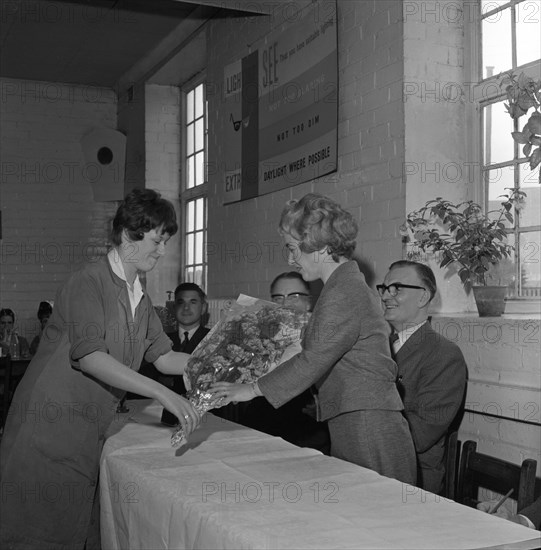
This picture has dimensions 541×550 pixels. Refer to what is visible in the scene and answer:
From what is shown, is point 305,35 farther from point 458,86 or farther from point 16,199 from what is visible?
point 16,199

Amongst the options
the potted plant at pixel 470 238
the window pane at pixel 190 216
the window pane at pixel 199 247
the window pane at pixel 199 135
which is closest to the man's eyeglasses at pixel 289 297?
the potted plant at pixel 470 238

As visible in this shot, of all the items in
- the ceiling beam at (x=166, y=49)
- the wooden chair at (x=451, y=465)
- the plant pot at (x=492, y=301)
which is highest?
the ceiling beam at (x=166, y=49)

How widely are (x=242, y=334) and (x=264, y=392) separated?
186mm

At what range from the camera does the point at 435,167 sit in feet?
12.3

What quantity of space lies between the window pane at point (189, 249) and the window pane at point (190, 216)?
0.27 ft

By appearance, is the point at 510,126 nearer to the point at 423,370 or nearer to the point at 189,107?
the point at 423,370

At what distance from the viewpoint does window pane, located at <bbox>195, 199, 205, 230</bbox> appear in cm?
748

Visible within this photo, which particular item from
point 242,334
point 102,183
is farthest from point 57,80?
point 242,334

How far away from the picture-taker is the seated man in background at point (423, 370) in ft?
9.39

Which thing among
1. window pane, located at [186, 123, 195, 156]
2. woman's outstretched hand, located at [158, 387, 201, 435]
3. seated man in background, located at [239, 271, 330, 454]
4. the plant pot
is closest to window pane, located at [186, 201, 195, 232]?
window pane, located at [186, 123, 195, 156]

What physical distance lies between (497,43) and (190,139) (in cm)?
460

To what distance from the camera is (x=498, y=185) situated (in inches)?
145

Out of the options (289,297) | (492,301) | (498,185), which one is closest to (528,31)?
(498,185)

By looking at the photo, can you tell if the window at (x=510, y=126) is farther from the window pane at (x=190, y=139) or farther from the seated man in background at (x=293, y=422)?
the window pane at (x=190, y=139)
